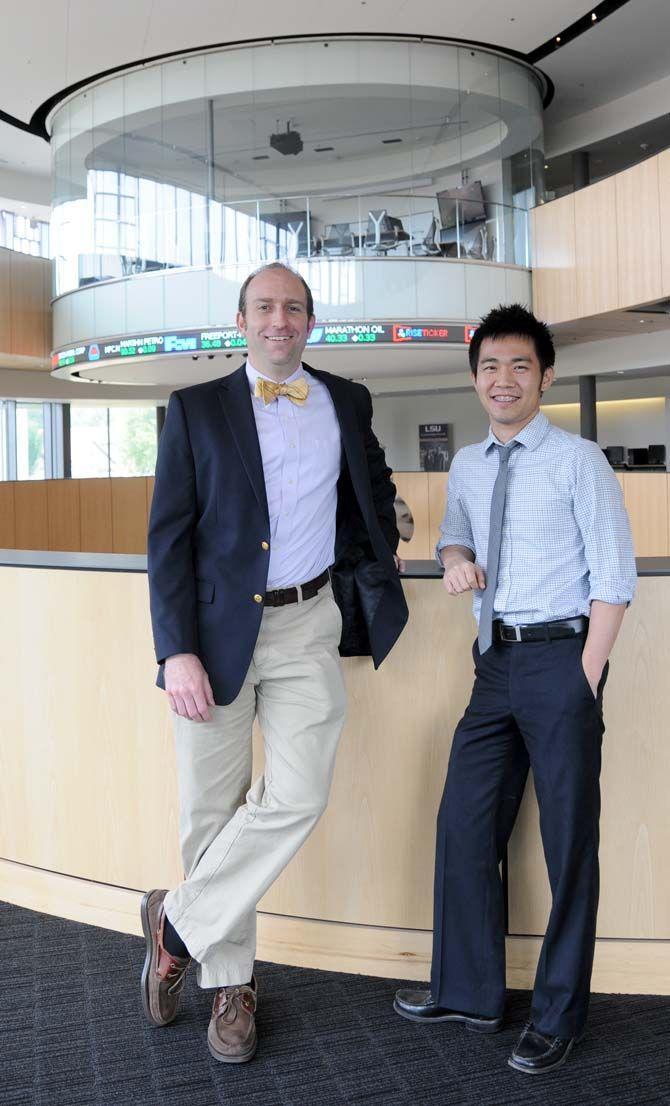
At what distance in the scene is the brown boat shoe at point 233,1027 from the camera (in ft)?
8.00

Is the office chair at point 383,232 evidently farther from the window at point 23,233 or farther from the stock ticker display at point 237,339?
the window at point 23,233

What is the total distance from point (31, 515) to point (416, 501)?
208 inches

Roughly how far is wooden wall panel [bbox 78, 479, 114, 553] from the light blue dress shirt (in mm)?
12283

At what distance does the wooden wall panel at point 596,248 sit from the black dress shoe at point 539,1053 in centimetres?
1176

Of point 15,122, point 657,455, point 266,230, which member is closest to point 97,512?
point 266,230

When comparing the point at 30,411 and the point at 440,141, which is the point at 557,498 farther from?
the point at 30,411

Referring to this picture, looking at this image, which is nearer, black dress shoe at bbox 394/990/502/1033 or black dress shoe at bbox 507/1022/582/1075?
black dress shoe at bbox 507/1022/582/1075

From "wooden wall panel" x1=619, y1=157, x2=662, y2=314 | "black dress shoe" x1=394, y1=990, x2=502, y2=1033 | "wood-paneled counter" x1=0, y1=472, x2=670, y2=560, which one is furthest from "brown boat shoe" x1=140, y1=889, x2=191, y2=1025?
"wooden wall panel" x1=619, y1=157, x2=662, y2=314

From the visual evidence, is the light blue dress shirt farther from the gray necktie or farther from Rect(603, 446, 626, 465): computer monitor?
Rect(603, 446, 626, 465): computer monitor

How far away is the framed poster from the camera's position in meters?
21.3

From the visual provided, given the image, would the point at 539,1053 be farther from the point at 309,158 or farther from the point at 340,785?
the point at 309,158

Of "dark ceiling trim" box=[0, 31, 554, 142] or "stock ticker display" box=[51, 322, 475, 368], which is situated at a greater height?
"dark ceiling trim" box=[0, 31, 554, 142]

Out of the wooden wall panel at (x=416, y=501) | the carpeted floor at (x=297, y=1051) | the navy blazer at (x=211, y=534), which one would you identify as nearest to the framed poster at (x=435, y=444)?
the wooden wall panel at (x=416, y=501)

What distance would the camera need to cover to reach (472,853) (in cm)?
256
